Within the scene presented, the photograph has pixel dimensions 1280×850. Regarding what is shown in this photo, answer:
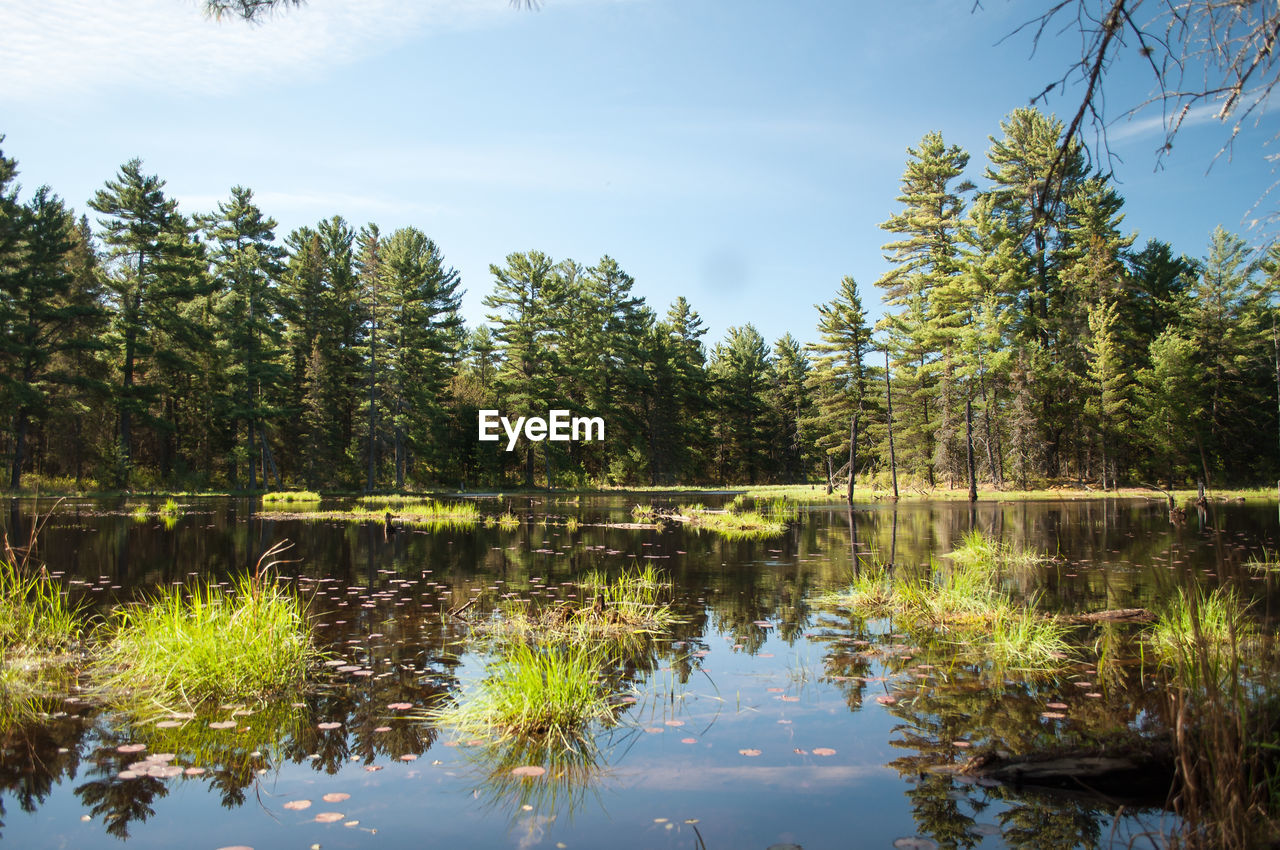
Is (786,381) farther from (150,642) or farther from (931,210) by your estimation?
(150,642)

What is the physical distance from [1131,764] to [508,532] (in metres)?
17.0

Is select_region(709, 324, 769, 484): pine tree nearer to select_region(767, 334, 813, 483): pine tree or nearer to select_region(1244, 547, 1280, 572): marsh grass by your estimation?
select_region(767, 334, 813, 483): pine tree

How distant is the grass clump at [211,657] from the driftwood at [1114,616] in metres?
7.94

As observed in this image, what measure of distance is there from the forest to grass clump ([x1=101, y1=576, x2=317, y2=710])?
124 feet

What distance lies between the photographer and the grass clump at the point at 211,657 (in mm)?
5492

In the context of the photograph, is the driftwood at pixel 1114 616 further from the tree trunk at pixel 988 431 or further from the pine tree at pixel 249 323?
the pine tree at pixel 249 323

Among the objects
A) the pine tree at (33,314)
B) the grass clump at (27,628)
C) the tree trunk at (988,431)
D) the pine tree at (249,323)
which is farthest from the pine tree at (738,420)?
the grass clump at (27,628)

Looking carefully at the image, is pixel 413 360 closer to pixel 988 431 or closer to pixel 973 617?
pixel 988 431

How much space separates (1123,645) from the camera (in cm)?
728

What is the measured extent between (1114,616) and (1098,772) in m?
5.20

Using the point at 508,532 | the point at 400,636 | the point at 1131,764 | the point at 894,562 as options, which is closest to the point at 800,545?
the point at 894,562

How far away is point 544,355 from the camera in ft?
166

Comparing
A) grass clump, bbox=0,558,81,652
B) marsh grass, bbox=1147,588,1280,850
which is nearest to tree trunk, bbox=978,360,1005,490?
marsh grass, bbox=1147,588,1280,850

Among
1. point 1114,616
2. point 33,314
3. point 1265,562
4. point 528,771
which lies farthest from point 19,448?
point 1265,562
